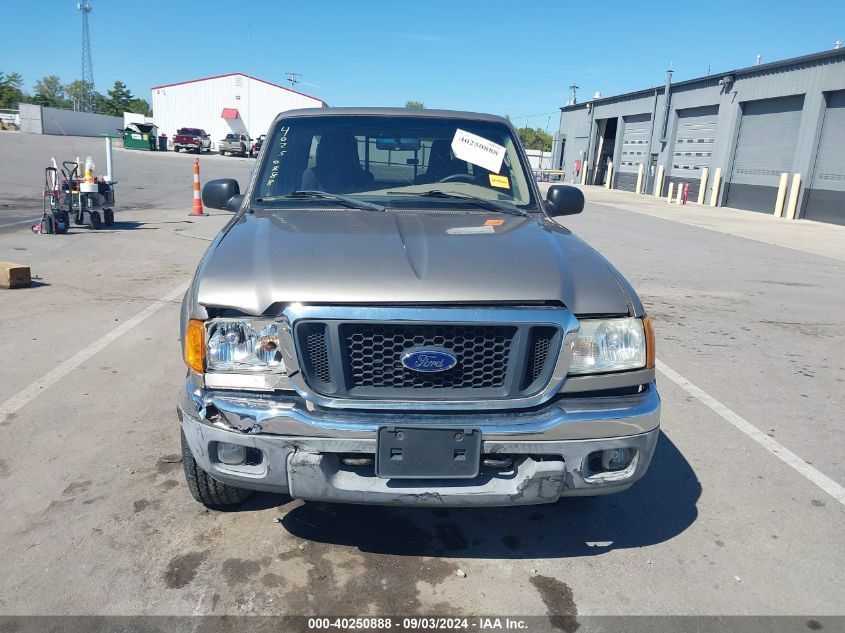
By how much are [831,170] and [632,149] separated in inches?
671

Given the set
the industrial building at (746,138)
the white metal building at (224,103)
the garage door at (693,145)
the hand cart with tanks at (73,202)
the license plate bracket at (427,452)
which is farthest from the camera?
the white metal building at (224,103)

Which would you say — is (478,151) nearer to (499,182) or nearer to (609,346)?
(499,182)

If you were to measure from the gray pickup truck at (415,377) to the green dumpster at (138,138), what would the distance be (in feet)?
168

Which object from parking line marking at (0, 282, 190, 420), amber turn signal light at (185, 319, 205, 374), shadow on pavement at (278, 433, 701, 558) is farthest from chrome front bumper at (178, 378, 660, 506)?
parking line marking at (0, 282, 190, 420)

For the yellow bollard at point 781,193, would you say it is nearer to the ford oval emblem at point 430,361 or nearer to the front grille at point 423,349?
the front grille at point 423,349

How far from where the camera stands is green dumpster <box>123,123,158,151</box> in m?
48.2

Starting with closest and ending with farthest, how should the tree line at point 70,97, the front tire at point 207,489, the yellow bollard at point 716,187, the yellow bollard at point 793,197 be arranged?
A: the front tire at point 207,489, the yellow bollard at point 793,197, the yellow bollard at point 716,187, the tree line at point 70,97

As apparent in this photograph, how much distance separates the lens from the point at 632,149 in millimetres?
37031

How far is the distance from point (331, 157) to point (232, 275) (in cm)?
159

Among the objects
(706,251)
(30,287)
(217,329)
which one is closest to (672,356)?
(217,329)

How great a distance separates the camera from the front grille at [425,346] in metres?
2.43

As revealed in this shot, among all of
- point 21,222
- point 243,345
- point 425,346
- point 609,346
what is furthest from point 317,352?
point 21,222

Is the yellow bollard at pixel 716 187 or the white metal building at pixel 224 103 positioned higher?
the white metal building at pixel 224 103

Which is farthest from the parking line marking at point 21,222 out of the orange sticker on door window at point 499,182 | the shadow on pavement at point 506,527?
the shadow on pavement at point 506,527
